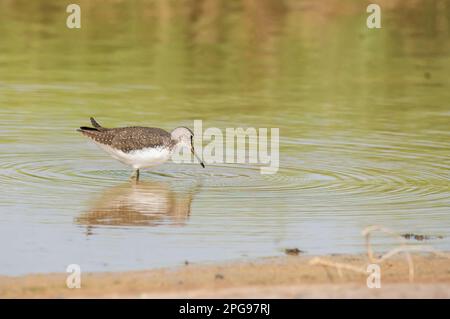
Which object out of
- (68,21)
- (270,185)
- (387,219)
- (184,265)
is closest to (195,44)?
(68,21)

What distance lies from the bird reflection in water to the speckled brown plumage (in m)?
0.48

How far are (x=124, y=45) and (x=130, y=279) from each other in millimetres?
17379

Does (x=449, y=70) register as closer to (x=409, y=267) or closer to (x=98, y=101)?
(x=98, y=101)

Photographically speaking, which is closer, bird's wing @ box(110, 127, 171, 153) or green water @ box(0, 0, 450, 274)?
green water @ box(0, 0, 450, 274)

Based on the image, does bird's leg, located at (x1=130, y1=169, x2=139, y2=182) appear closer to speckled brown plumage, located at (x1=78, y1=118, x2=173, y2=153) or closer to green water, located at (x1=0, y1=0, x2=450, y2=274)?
green water, located at (x1=0, y1=0, x2=450, y2=274)

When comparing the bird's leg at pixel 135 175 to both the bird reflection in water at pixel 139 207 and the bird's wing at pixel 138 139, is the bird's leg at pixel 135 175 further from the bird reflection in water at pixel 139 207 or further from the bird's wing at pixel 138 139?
the bird's wing at pixel 138 139

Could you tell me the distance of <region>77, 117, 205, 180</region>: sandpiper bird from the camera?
1467 centimetres

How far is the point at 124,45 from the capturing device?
86.6ft

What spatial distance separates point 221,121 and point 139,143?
3718mm

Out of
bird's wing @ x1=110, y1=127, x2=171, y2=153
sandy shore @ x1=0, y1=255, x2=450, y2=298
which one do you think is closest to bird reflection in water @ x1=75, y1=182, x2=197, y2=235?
bird's wing @ x1=110, y1=127, x2=171, y2=153

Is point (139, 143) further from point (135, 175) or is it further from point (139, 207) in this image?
point (139, 207)

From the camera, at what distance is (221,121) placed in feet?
59.9
